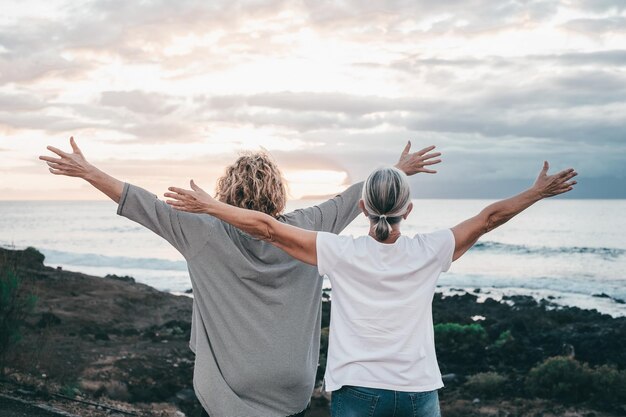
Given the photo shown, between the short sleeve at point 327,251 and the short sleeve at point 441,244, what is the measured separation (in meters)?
0.33

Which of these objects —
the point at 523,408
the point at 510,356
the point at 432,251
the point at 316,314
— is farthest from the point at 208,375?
the point at 510,356

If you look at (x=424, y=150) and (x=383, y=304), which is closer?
(x=383, y=304)

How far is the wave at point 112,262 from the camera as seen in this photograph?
4112 cm

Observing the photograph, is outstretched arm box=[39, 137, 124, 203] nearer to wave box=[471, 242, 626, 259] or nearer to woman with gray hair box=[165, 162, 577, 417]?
woman with gray hair box=[165, 162, 577, 417]

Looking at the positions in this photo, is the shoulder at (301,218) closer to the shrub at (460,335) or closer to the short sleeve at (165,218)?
the short sleeve at (165,218)

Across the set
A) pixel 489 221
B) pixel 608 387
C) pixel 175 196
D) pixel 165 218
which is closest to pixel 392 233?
pixel 489 221

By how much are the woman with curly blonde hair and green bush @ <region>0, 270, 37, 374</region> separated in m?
6.31

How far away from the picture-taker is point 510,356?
46.0 ft

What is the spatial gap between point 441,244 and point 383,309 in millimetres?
329

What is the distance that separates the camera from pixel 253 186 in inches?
121

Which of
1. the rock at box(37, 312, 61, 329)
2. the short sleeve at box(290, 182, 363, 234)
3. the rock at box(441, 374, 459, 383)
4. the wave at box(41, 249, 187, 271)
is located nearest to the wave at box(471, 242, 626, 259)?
the wave at box(41, 249, 187, 271)

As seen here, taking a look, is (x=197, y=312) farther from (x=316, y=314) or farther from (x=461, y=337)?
(x=461, y=337)

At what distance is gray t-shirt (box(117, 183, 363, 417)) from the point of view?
2967 mm

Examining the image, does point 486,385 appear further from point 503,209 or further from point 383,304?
point 383,304
